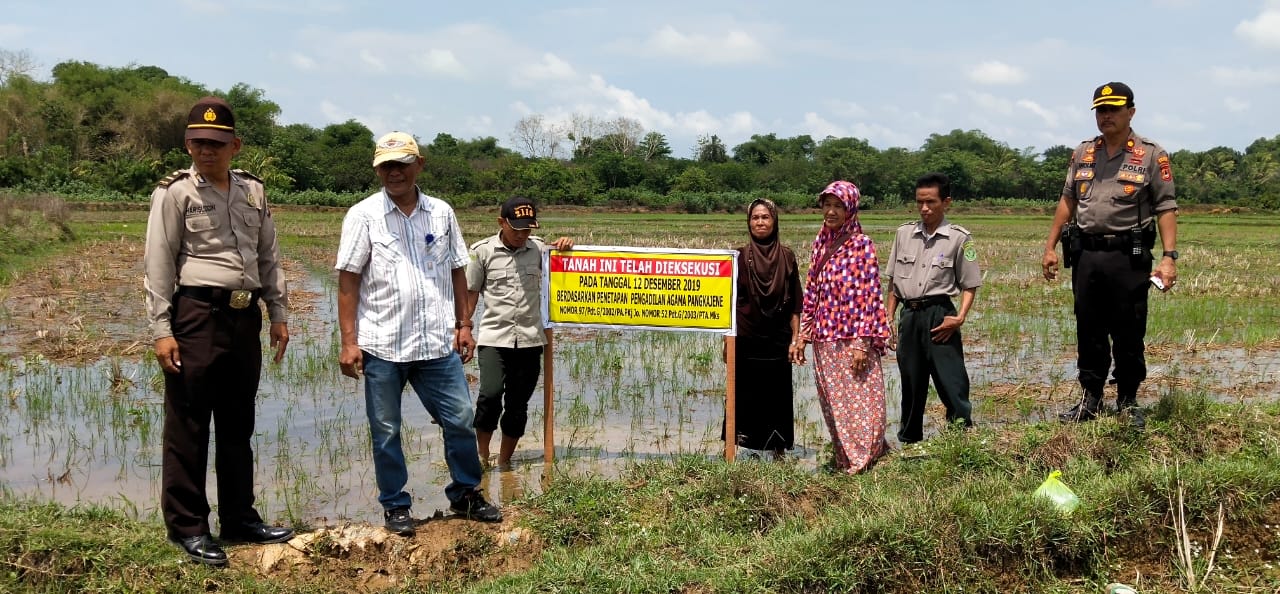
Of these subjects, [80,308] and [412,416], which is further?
[80,308]

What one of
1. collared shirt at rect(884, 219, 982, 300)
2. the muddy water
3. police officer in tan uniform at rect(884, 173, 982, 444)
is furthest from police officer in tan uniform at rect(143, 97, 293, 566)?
collared shirt at rect(884, 219, 982, 300)

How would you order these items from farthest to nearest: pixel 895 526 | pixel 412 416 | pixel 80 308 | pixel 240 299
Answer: pixel 80 308
pixel 412 416
pixel 240 299
pixel 895 526

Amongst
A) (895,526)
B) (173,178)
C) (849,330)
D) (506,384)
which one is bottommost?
(895,526)

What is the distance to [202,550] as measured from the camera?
3752 mm

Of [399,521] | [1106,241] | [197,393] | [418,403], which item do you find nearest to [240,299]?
[197,393]

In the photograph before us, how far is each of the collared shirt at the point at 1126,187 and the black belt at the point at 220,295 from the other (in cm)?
433

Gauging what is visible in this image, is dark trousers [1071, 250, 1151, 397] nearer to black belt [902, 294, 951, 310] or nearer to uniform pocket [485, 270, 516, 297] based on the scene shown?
black belt [902, 294, 951, 310]

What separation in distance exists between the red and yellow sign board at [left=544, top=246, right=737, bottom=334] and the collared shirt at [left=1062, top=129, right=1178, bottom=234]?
1991mm

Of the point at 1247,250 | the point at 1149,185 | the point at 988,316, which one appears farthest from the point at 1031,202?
the point at 1149,185

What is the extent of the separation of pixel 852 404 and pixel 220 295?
3.20 metres

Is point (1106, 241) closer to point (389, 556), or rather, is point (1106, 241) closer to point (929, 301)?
point (929, 301)

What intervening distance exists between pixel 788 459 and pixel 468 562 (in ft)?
8.19

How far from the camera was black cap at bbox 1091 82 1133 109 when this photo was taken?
16.2ft

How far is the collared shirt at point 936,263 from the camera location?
5395 millimetres
